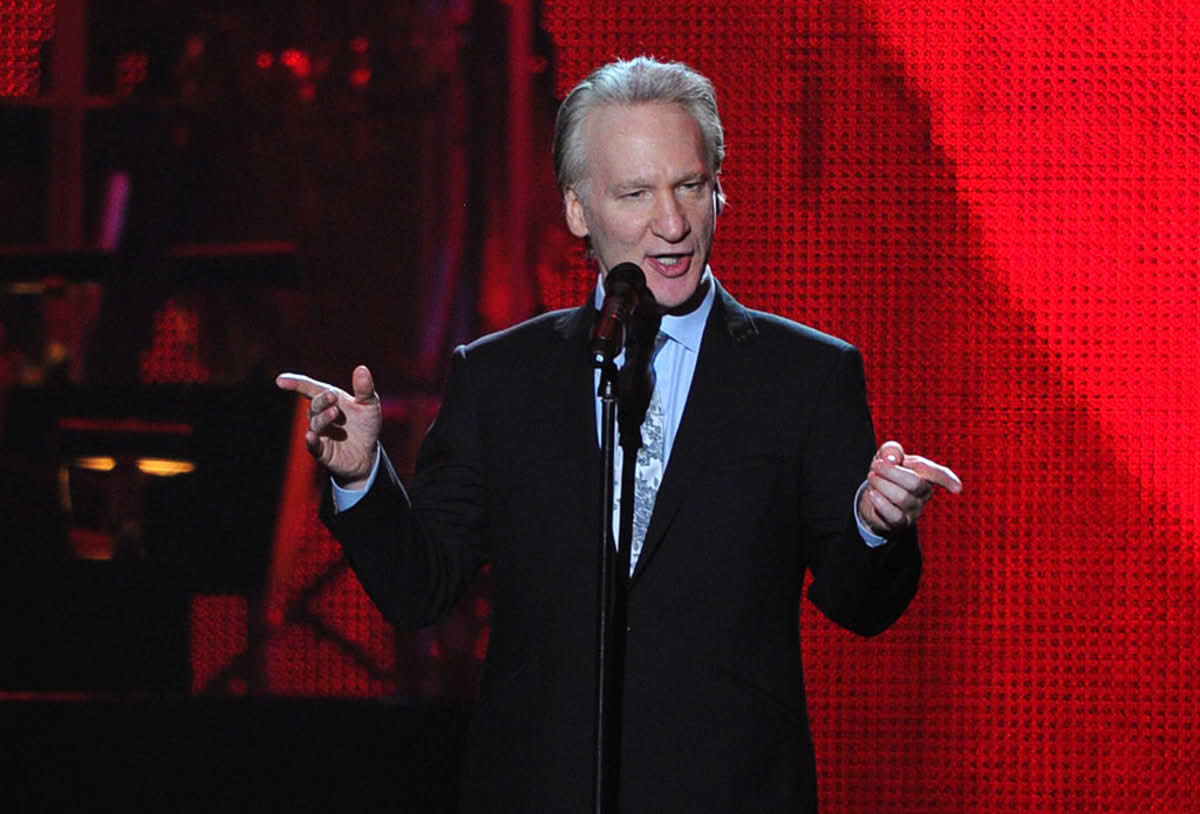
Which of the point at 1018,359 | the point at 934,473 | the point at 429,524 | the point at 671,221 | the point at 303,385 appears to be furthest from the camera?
the point at 1018,359

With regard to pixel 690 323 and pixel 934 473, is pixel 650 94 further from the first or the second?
pixel 934 473

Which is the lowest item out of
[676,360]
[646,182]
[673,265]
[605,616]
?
[605,616]

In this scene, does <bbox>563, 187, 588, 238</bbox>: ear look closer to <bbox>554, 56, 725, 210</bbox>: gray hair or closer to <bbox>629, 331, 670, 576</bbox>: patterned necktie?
<bbox>554, 56, 725, 210</bbox>: gray hair

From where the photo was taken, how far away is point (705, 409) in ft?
5.90

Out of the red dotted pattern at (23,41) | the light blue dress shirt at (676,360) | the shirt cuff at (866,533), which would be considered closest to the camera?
the shirt cuff at (866,533)

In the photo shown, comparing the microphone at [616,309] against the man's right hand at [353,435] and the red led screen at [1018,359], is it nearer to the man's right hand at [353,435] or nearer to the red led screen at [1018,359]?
the man's right hand at [353,435]

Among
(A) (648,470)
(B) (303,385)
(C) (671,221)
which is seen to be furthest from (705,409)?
(B) (303,385)

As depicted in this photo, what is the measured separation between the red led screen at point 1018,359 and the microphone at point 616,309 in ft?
4.81

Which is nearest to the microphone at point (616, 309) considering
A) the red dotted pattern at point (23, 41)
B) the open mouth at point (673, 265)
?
the open mouth at point (673, 265)

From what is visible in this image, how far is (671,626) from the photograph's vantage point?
1.74m

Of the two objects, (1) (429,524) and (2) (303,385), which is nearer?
(2) (303,385)

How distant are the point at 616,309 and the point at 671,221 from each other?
342 millimetres

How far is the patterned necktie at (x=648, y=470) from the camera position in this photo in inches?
70.3

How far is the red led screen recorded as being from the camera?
295 cm
